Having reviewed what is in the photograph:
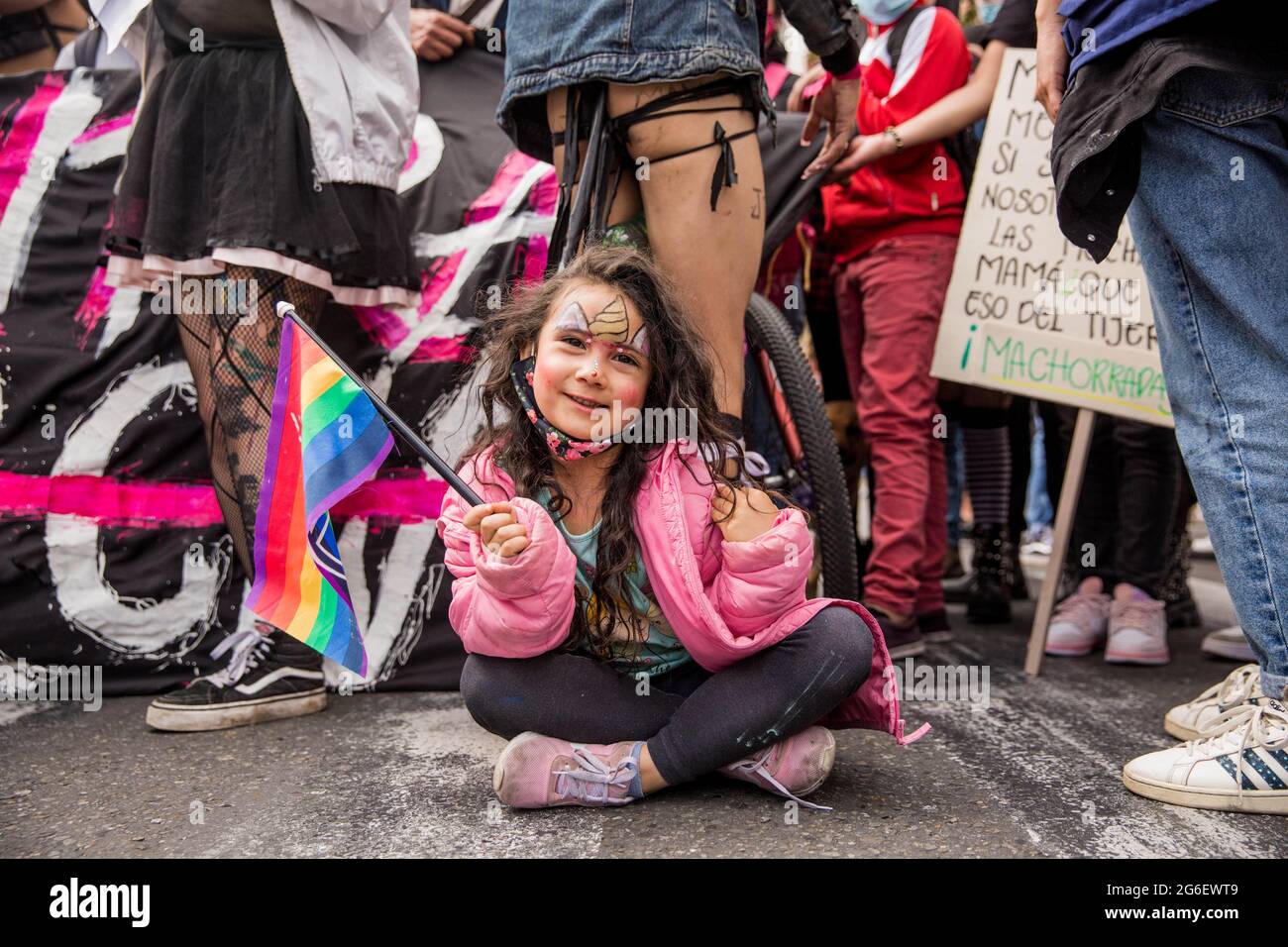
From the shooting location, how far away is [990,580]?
11.9 ft

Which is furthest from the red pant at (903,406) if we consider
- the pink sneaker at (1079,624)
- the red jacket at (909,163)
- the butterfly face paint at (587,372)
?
the butterfly face paint at (587,372)

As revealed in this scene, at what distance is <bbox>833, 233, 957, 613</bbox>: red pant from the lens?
2926 millimetres

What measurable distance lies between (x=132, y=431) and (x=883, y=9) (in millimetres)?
Answer: 2314

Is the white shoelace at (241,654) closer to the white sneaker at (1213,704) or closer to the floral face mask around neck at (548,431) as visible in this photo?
the floral face mask around neck at (548,431)

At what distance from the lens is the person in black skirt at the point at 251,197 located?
7.31ft

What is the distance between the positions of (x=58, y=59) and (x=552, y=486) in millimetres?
2328

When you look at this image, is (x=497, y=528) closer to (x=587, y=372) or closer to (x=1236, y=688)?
(x=587, y=372)

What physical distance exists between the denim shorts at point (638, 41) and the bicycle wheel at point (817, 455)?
2.43ft

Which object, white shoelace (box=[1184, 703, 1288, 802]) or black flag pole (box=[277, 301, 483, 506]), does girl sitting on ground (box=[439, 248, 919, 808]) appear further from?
white shoelace (box=[1184, 703, 1288, 802])
